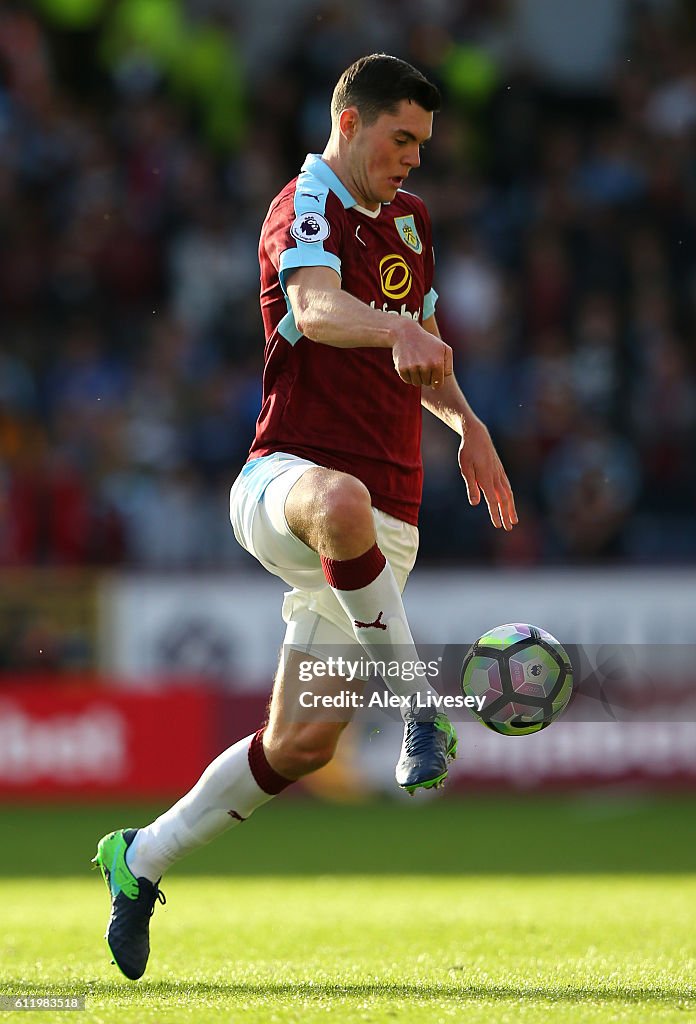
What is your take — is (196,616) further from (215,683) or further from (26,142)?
(26,142)

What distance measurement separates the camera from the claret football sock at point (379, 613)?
4.48 meters

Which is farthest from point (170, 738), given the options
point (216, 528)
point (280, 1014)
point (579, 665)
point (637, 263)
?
point (280, 1014)

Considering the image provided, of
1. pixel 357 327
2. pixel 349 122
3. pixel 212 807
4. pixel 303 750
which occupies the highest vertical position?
pixel 349 122

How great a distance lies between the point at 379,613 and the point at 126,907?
1224 millimetres

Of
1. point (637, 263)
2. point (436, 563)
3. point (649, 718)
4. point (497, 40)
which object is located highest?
point (497, 40)

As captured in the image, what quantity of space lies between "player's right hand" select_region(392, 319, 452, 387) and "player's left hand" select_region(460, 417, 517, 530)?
2.68ft

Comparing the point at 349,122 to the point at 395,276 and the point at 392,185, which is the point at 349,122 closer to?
the point at 392,185

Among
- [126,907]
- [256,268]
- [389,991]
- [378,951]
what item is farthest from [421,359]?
[256,268]

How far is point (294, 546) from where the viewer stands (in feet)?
15.2

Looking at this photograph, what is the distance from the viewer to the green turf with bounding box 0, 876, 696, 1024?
170 inches

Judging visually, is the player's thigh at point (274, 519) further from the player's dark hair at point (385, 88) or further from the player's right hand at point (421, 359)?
the player's dark hair at point (385, 88)

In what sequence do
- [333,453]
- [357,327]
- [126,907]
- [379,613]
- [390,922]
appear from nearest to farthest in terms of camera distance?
1. [357,327]
2. [379,613]
3. [333,453]
4. [126,907]
5. [390,922]

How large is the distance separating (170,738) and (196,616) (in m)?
0.90

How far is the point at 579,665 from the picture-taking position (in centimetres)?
1123
